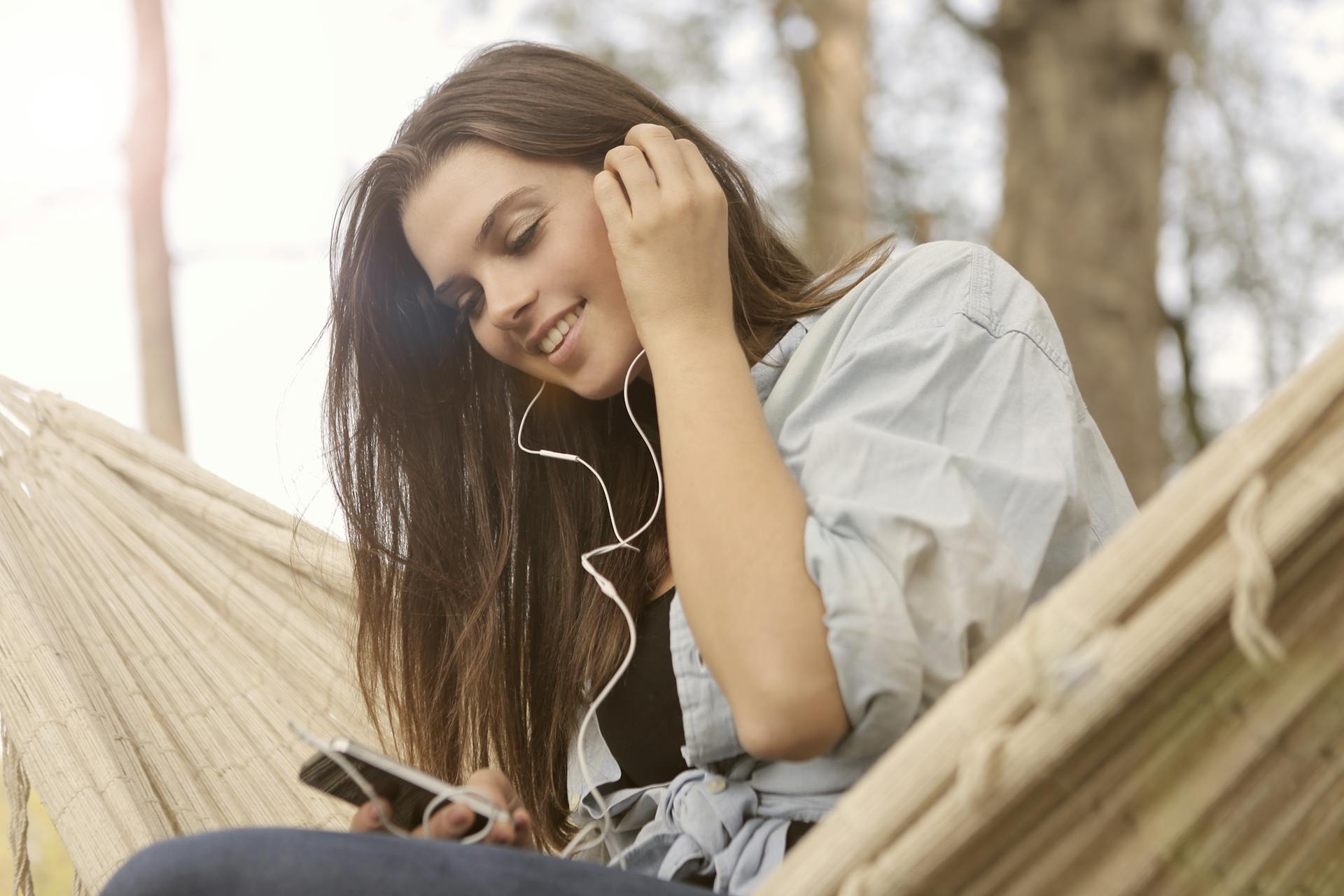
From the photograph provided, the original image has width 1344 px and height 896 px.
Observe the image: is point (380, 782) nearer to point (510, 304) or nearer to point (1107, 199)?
point (510, 304)

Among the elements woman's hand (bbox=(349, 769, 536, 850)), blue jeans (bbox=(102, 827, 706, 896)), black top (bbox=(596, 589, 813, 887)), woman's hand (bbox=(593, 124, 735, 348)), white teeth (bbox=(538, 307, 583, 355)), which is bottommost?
black top (bbox=(596, 589, 813, 887))

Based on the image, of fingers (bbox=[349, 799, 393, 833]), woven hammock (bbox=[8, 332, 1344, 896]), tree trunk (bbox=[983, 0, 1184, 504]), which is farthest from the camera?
tree trunk (bbox=[983, 0, 1184, 504])

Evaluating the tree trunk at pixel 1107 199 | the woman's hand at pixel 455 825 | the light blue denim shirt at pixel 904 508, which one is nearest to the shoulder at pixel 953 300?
the light blue denim shirt at pixel 904 508

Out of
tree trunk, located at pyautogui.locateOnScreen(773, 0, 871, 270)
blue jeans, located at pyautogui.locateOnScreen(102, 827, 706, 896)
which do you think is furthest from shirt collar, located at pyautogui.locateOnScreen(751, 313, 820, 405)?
tree trunk, located at pyautogui.locateOnScreen(773, 0, 871, 270)

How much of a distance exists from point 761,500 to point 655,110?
85 centimetres

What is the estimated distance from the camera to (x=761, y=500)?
1159mm

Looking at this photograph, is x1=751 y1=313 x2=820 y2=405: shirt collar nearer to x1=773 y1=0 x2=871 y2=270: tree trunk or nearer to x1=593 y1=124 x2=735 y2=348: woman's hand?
x1=593 y1=124 x2=735 y2=348: woman's hand

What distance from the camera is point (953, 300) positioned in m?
1.32

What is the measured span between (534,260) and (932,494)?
0.67 metres

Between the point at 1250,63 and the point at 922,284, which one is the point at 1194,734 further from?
the point at 1250,63

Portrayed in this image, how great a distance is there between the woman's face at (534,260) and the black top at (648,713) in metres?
0.31

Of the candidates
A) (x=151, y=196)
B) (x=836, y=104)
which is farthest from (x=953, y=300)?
(x=836, y=104)

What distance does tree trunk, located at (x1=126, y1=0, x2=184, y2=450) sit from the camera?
18.9 ft

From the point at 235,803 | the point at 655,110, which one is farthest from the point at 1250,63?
the point at 235,803
